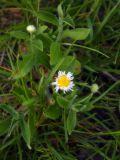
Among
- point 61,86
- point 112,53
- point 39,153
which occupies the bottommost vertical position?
point 39,153

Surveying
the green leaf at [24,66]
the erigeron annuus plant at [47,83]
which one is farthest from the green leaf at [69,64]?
the green leaf at [24,66]

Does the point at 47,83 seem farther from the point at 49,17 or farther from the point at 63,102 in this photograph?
the point at 49,17

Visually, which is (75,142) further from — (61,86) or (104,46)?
(104,46)

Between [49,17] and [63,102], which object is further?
[49,17]

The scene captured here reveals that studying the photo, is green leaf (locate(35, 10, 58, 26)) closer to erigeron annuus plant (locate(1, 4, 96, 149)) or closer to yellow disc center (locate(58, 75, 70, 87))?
erigeron annuus plant (locate(1, 4, 96, 149))

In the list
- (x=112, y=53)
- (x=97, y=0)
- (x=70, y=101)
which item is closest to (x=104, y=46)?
(x=112, y=53)

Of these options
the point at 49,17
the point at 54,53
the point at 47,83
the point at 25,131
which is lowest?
the point at 25,131

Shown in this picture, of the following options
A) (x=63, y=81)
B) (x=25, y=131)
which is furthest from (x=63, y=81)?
(x=25, y=131)
